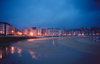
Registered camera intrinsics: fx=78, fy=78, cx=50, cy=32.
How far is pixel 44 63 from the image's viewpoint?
9.07m

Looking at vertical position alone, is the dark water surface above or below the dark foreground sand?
above

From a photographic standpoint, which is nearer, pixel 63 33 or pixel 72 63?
pixel 72 63

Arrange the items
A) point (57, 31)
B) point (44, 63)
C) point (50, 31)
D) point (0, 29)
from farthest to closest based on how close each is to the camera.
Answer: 1. point (57, 31)
2. point (50, 31)
3. point (0, 29)
4. point (44, 63)

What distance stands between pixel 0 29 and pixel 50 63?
209ft

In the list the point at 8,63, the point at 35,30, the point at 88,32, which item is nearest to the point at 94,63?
the point at 8,63

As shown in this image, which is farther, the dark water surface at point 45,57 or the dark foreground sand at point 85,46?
the dark foreground sand at point 85,46

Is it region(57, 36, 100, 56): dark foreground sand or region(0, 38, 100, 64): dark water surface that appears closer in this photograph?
region(0, 38, 100, 64): dark water surface

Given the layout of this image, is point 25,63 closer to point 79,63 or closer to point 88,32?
point 79,63

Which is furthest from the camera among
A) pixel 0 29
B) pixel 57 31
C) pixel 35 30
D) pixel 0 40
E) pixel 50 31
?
pixel 57 31

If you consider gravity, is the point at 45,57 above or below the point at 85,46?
above

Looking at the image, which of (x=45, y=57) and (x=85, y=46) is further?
(x=85, y=46)

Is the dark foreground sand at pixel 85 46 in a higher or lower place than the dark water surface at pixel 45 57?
lower

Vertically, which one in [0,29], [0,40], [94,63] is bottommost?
[94,63]

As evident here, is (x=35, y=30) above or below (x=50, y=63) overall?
above
